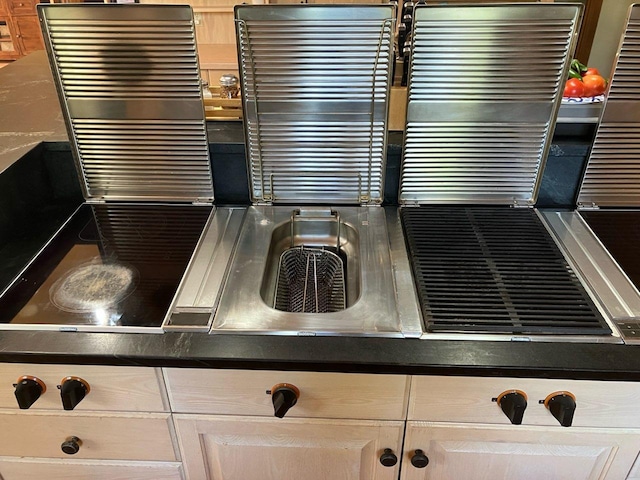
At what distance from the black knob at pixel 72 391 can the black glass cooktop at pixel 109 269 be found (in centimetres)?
9

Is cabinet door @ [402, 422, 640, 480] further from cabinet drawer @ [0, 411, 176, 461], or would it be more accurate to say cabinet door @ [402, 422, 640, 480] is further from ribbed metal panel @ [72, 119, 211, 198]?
ribbed metal panel @ [72, 119, 211, 198]

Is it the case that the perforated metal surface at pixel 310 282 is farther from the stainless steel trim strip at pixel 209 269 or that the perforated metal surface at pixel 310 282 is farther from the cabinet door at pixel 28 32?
the cabinet door at pixel 28 32

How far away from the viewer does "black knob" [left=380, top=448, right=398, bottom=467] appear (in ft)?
3.06

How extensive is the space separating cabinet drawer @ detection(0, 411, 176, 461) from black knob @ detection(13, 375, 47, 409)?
0.30 ft

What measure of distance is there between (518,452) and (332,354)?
16.8 inches

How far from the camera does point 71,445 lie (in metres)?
0.95

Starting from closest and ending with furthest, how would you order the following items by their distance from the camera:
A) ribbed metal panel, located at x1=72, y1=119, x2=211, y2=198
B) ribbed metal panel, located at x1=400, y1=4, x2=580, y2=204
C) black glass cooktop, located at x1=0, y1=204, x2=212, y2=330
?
black glass cooktop, located at x1=0, y1=204, x2=212, y2=330, ribbed metal panel, located at x1=400, y1=4, x2=580, y2=204, ribbed metal panel, located at x1=72, y1=119, x2=211, y2=198

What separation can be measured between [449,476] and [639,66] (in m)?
0.93

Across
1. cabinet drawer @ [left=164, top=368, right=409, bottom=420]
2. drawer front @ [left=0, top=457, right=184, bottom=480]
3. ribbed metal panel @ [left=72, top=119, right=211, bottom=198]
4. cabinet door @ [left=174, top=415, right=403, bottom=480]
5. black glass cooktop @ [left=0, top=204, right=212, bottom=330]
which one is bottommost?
drawer front @ [left=0, top=457, right=184, bottom=480]

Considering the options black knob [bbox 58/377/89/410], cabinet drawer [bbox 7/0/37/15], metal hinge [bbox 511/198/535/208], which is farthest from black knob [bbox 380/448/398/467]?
cabinet drawer [bbox 7/0/37/15]

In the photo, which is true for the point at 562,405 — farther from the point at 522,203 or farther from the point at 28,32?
the point at 28,32

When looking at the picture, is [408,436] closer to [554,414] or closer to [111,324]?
[554,414]

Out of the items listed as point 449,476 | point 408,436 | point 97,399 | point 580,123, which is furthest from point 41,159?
point 580,123

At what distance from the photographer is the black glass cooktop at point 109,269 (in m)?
0.90
